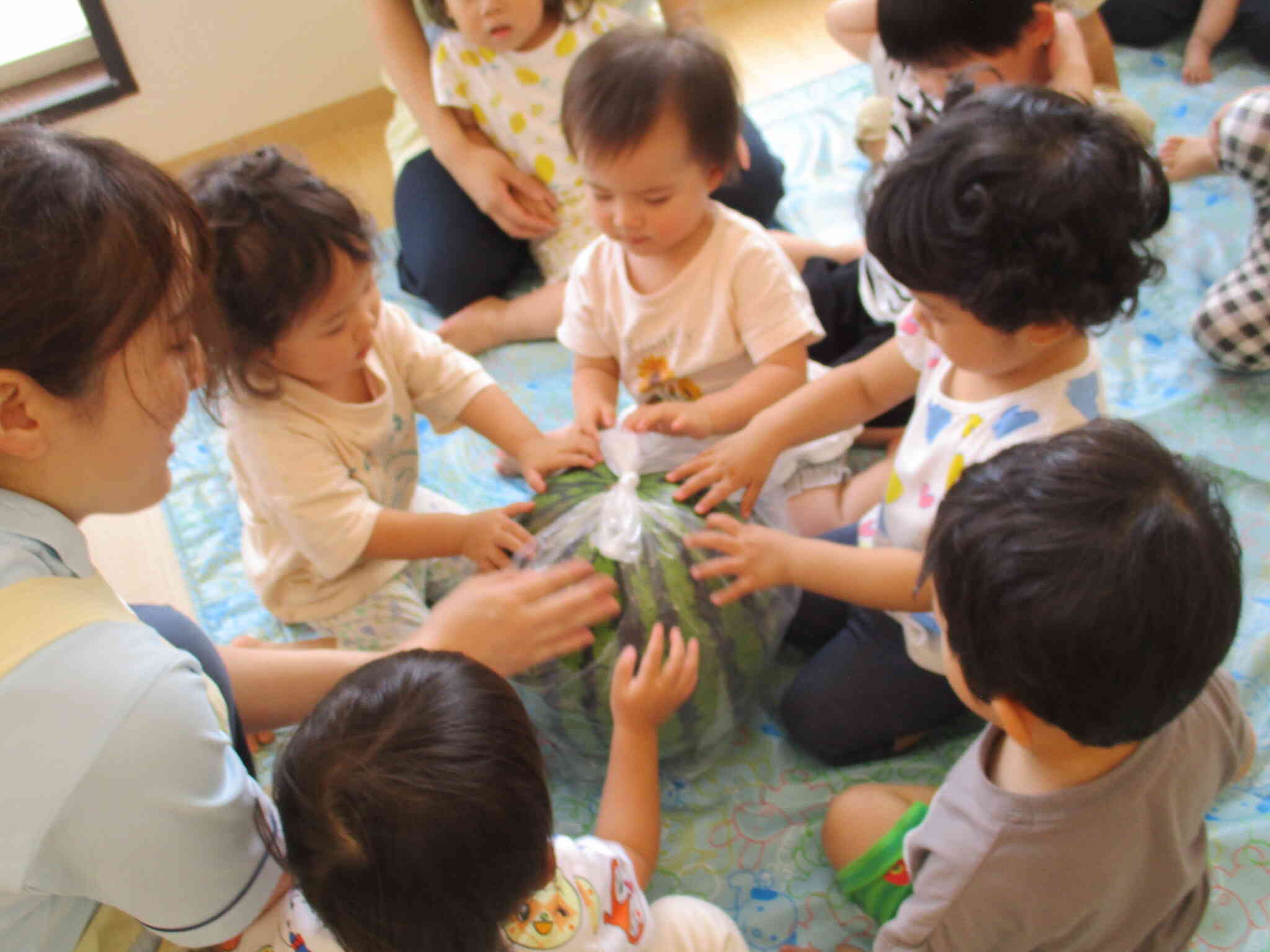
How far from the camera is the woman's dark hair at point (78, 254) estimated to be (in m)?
0.70

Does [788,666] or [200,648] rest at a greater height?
[200,648]

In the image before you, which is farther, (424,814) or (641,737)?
(641,737)

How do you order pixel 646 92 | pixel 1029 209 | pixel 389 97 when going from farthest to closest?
1. pixel 389 97
2. pixel 646 92
3. pixel 1029 209

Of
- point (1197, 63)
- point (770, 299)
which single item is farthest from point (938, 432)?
point (1197, 63)

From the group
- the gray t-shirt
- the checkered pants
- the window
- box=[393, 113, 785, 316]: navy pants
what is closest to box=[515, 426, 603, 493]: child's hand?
the gray t-shirt

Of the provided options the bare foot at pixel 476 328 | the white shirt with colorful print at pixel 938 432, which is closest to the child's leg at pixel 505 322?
the bare foot at pixel 476 328

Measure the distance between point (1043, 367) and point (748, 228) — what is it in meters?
0.46

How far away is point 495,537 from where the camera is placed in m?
1.18

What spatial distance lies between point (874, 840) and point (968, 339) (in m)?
0.54

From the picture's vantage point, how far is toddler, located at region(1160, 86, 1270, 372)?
4.84 ft

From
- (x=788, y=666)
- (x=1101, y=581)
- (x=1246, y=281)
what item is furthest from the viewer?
(x=1246, y=281)

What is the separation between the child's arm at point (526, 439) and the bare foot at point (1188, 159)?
1.24 metres

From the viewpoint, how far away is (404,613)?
4.38 ft

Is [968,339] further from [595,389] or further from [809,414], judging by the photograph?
[595,389]
